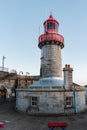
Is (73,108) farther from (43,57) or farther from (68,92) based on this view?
(43,57)

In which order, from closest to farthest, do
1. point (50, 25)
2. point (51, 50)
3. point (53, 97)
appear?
1. point (53, 97)
2. point (51, 50)
3. point (50, 25)

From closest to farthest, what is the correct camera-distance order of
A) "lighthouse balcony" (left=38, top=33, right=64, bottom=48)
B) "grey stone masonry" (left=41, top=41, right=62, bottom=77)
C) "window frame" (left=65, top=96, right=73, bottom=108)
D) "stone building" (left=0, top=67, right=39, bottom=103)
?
"window frame" (left=65, top=96, right=73, bottom=108) → "grey stone masonry" (left=41, top=41, right=62, bottom=77) → "lighthouse balcony" (left=38, top=33, right=64, bottom=48) → "stone building" (left=0, top=67, right=39, bottom=103)

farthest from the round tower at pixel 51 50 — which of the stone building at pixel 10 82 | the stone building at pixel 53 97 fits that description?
the stone building at pixel 10 82

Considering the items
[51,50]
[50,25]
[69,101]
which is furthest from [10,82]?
[69,101]

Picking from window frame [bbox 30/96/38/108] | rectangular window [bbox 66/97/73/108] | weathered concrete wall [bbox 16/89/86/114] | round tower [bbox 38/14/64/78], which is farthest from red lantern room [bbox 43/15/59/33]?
rectangular window [bbox 66/97/73/108]

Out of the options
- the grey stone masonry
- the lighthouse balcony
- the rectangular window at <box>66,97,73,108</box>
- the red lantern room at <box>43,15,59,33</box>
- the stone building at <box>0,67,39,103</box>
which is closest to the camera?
the rectangular window at <box>66,97,73,108</box>

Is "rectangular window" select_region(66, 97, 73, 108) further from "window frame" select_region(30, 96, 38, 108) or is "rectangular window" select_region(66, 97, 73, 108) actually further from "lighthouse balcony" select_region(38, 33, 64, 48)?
"lighthouse balcony" select_region(38, 33, 64, 48)

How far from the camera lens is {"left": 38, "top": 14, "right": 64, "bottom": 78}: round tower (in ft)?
77.7

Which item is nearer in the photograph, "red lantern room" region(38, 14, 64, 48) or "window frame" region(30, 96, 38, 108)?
"window frame" region(30, 96, 38, 108)

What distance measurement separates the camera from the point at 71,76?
1922cm

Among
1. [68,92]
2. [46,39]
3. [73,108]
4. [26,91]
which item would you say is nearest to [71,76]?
[68,92]

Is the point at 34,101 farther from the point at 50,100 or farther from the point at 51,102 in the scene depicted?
the point at 51,102

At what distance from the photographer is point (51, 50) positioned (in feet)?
79.0

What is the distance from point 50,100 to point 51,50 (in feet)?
29.1
